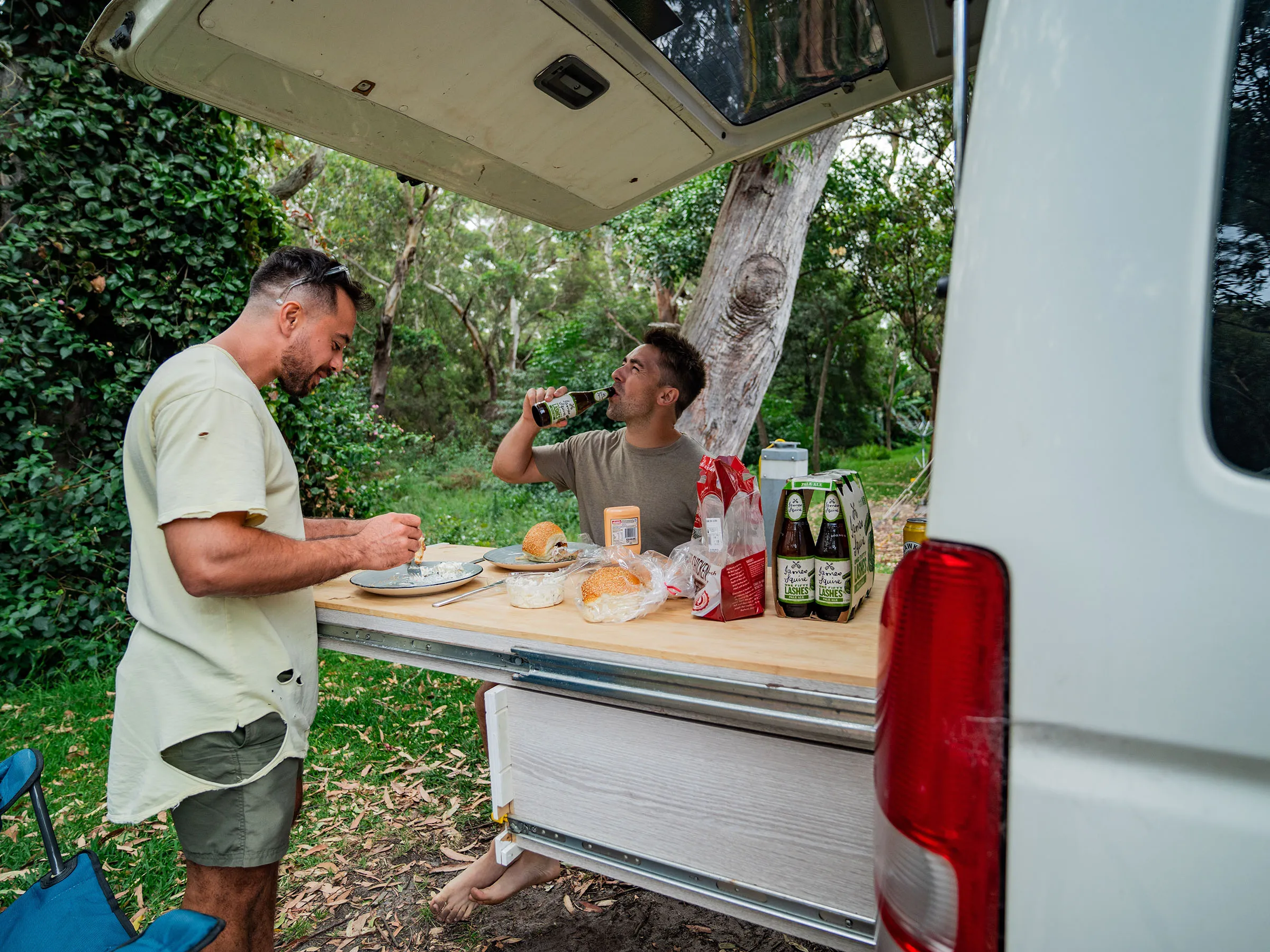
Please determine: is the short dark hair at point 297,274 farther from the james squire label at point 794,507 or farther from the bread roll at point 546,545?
the james squire label at point 794,507

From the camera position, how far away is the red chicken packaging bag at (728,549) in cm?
182

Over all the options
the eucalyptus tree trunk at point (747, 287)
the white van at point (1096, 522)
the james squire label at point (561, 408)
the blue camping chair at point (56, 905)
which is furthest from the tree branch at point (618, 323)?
the white van at point (1096, 522)

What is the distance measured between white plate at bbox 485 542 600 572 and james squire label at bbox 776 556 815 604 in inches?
A: 33.0

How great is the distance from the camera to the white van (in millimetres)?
679

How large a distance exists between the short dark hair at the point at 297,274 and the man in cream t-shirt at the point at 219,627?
12cm

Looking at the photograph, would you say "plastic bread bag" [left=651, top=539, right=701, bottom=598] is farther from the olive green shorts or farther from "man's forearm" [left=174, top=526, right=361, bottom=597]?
the olive green shorts

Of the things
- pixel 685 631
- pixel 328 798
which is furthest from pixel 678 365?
pixel 328 798

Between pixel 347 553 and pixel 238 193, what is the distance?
437 centimetres

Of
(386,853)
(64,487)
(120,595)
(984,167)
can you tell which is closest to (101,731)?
(120,595)

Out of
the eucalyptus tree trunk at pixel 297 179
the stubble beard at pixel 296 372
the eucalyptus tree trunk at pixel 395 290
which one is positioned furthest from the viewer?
the eucalyptus tree trunk at pixel 395 290

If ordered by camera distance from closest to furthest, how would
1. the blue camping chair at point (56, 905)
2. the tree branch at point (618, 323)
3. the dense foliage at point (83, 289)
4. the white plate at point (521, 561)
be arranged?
the blue camping chair at point (56, 905) → the white plate at point (521, 561) → the dense foliage at point (83, 289) → the tree branch at point (618, 323)

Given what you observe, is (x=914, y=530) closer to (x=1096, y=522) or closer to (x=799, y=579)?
(x=799, y=579)

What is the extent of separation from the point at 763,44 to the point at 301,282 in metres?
1.50

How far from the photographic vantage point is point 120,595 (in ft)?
15.9
